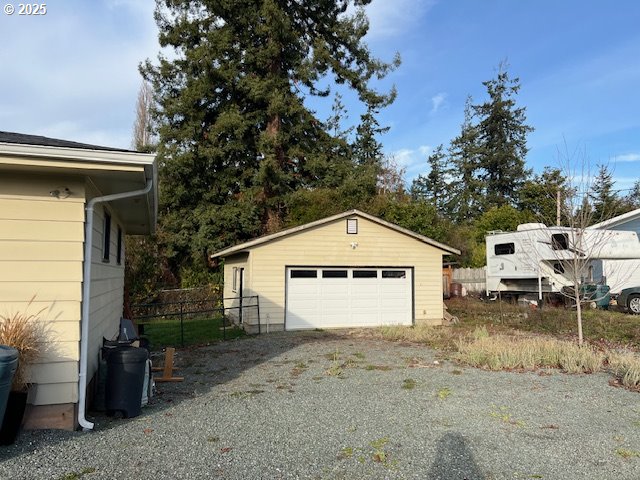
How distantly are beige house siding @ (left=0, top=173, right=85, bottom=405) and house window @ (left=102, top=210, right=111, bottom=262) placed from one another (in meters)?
1.97

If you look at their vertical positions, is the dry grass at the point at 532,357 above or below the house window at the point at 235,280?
below

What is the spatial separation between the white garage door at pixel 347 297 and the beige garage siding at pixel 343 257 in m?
0.29

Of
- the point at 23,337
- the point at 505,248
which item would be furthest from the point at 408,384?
the point at 505,248

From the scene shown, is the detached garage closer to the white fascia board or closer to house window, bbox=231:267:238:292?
house window, bbox=231:267:238:292

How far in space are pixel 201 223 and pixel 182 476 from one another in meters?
20.6

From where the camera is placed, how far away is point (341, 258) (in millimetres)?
14695

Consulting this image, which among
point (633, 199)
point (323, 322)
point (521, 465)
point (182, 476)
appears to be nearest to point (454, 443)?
point (521, 465)

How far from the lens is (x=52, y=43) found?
10.6 m

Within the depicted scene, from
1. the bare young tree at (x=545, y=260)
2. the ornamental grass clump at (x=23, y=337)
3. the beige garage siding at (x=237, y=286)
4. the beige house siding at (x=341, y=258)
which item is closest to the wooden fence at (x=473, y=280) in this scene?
the bare young tree at (x=545, y=260)

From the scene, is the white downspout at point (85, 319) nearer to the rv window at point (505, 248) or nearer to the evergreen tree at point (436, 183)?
the rv window at point (505, 248)

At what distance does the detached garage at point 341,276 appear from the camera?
556 inches

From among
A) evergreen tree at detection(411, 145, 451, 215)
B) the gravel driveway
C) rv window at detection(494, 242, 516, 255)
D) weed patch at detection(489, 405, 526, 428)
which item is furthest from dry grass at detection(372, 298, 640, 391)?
evergreen tree at detection(411, 145, 451, 215)

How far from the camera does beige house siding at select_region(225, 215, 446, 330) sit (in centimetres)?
1407

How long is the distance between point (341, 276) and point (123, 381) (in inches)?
392
